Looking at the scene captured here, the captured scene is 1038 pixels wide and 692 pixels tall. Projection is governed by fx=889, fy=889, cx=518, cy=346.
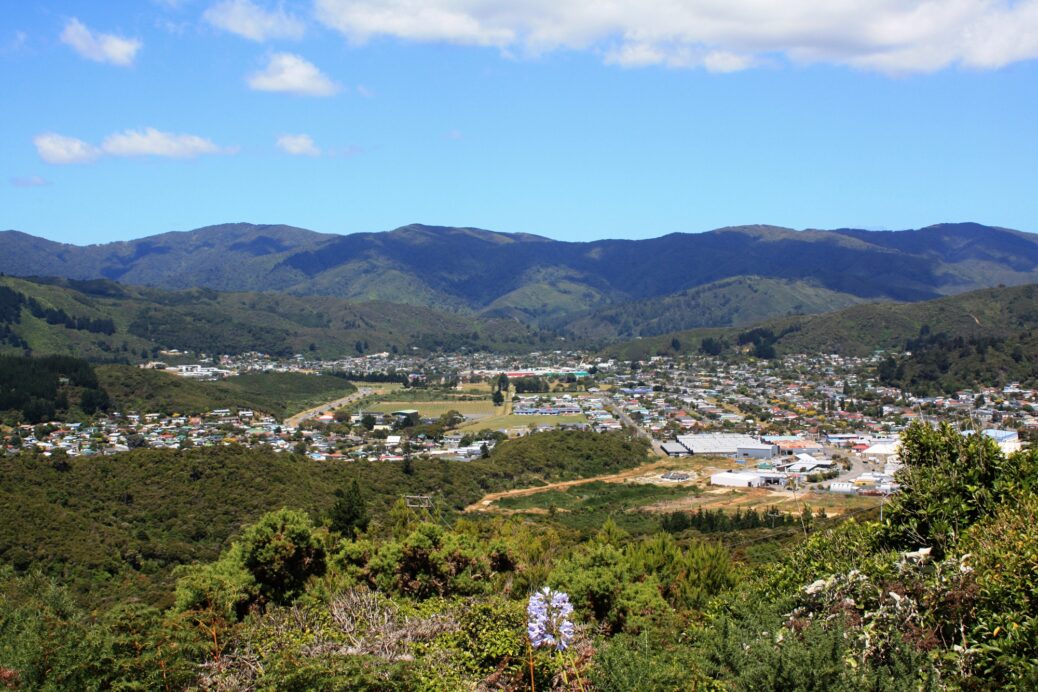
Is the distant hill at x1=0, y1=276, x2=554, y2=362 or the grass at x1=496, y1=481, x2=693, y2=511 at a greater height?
the distant hill at x1=0, y1=276, x2=554, y2=362

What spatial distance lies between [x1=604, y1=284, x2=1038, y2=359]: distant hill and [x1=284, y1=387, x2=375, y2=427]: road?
43.1m

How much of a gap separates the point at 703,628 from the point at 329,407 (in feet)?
224

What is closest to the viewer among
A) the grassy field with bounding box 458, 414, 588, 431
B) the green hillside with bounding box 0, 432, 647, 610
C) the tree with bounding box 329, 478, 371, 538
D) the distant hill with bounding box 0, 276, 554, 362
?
the tree with bounding box 329, 478, 371, 538

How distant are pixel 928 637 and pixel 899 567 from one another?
119cm

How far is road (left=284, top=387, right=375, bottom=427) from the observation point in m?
66.2

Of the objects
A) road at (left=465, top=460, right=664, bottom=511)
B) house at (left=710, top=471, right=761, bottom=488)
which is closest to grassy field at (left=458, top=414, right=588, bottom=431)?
road at (left=465, top=460, right=664, bottom=511)

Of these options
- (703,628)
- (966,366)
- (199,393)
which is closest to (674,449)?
(966,366)

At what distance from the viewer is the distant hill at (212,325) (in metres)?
104

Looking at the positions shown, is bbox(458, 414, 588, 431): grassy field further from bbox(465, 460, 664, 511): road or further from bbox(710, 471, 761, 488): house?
bbox(710, 471, 761, 488): house

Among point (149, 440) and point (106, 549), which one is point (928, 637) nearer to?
point (106, 549)

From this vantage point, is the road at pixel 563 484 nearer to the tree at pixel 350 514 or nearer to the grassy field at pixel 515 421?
the tree at pixel 350 514

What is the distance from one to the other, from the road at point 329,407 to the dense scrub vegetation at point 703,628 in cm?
5264

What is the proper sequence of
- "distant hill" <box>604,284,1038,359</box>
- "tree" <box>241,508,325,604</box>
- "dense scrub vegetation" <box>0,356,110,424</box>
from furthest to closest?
"distant hill" <box>604,284,1038,359</box> → "dense scrub vegetation" <box>0,356,110,424</box> → "tree" <box>241,508,325,604</box>

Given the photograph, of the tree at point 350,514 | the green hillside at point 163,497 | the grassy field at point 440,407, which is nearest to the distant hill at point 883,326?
the grassy field at point 440,407
